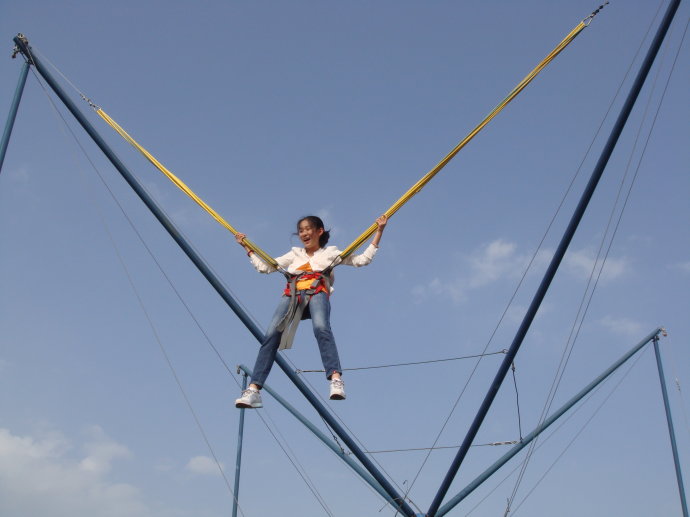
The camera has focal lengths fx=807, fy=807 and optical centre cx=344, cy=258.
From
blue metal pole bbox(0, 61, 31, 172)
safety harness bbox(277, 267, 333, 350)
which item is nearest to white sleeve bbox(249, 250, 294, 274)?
safety harness bbox(277, 267, 333, 350)

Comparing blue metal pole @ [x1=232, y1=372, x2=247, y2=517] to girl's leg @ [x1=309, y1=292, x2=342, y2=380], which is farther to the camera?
blue metal pole @ [x1=232, y1=372, x2=247, y2=517]

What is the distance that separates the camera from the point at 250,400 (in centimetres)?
637

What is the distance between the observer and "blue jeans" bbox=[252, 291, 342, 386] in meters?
6.38

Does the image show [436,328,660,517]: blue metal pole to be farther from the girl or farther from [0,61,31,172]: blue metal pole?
[0,61,31,172]: blue metal pole

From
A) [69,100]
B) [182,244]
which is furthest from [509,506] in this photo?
[69,100]

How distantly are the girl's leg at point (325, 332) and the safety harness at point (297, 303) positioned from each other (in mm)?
82

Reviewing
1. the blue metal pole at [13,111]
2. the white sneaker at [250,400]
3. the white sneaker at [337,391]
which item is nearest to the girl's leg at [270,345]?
the white sneaker at [250,400]

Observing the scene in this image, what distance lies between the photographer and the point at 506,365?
7105mm

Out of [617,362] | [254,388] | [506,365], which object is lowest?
[254,388]

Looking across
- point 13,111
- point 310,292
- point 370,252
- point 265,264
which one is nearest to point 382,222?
point 370,252

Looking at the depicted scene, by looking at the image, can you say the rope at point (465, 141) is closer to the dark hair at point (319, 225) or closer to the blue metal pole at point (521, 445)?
the dark hair at point (319, 225)

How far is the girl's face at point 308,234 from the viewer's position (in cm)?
709

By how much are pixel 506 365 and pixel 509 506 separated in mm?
1881

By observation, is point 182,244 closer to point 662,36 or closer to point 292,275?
point 292,275
